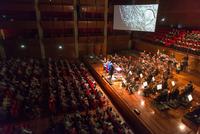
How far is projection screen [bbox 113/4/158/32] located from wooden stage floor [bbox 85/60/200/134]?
6146 millimetres

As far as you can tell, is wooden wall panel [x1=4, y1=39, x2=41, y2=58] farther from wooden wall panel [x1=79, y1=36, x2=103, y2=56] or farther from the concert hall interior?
wooden wall panel [x1=79, y1=36, x2=103, y2=56]

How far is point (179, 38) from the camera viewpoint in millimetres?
15219

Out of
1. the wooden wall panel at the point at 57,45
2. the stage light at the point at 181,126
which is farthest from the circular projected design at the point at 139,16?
the stage light at the point at 181,126

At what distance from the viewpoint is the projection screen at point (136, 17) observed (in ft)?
44.5

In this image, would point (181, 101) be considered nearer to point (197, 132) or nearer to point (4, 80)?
point (197, 132)

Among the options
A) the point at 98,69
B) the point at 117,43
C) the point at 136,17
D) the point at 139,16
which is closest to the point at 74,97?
the point at 98,69

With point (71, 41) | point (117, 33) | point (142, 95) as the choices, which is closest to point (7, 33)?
point (71, 41)

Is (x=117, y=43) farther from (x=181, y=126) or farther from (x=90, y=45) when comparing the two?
(x=181, y=126)

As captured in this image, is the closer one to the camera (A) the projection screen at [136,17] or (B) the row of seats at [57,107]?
(B) the row of seats at [57,107]

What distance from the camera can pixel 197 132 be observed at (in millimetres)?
6379

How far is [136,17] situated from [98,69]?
6.39 meters

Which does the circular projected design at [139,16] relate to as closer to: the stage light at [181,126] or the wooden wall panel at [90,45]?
the wooden wall panel at [90,45]

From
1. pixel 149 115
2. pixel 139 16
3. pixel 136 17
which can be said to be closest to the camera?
pixel 149 115

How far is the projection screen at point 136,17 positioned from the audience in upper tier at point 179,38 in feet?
9.53
